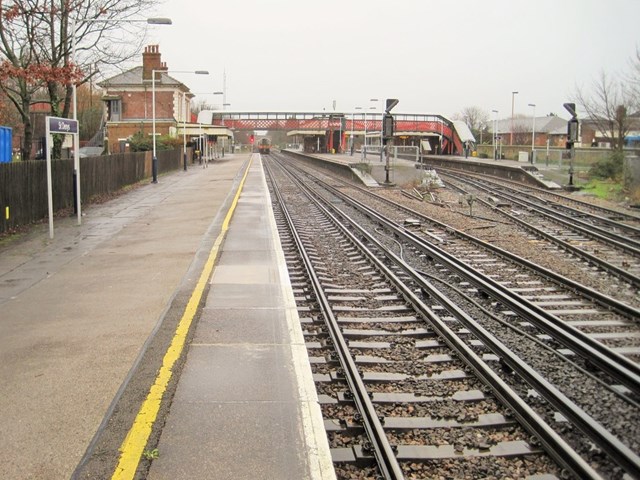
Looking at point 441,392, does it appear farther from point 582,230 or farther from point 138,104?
point 138,104

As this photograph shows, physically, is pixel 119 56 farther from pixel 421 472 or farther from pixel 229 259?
pixel 421 472

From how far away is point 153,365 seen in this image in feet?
19.7

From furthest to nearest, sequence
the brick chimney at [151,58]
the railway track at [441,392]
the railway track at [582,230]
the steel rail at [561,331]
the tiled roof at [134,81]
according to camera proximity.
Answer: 1. the tiled roof at [134,81]
2. the brick chimney at [151,58]
3. the railway track at [582,230]
4. the steel rail at [561,331]
5. the railway track at [441,392]

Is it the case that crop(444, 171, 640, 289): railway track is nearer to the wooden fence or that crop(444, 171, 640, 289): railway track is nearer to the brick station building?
the wooden fence

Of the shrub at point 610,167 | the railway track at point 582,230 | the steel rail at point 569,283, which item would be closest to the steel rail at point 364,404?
the steel rail at point 569,283

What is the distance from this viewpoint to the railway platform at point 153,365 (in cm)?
423

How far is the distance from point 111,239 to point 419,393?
10.8 meters

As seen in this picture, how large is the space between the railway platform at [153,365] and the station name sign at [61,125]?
12.3 ft

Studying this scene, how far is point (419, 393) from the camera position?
5688mm

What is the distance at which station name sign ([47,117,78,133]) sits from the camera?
50.3 feet

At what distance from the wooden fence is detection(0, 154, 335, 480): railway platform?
10.4 feet

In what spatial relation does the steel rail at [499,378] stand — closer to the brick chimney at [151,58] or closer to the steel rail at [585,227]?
the steel rail at [585,227]

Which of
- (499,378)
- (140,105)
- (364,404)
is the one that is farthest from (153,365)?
(140,105)

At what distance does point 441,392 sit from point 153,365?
104 inches
